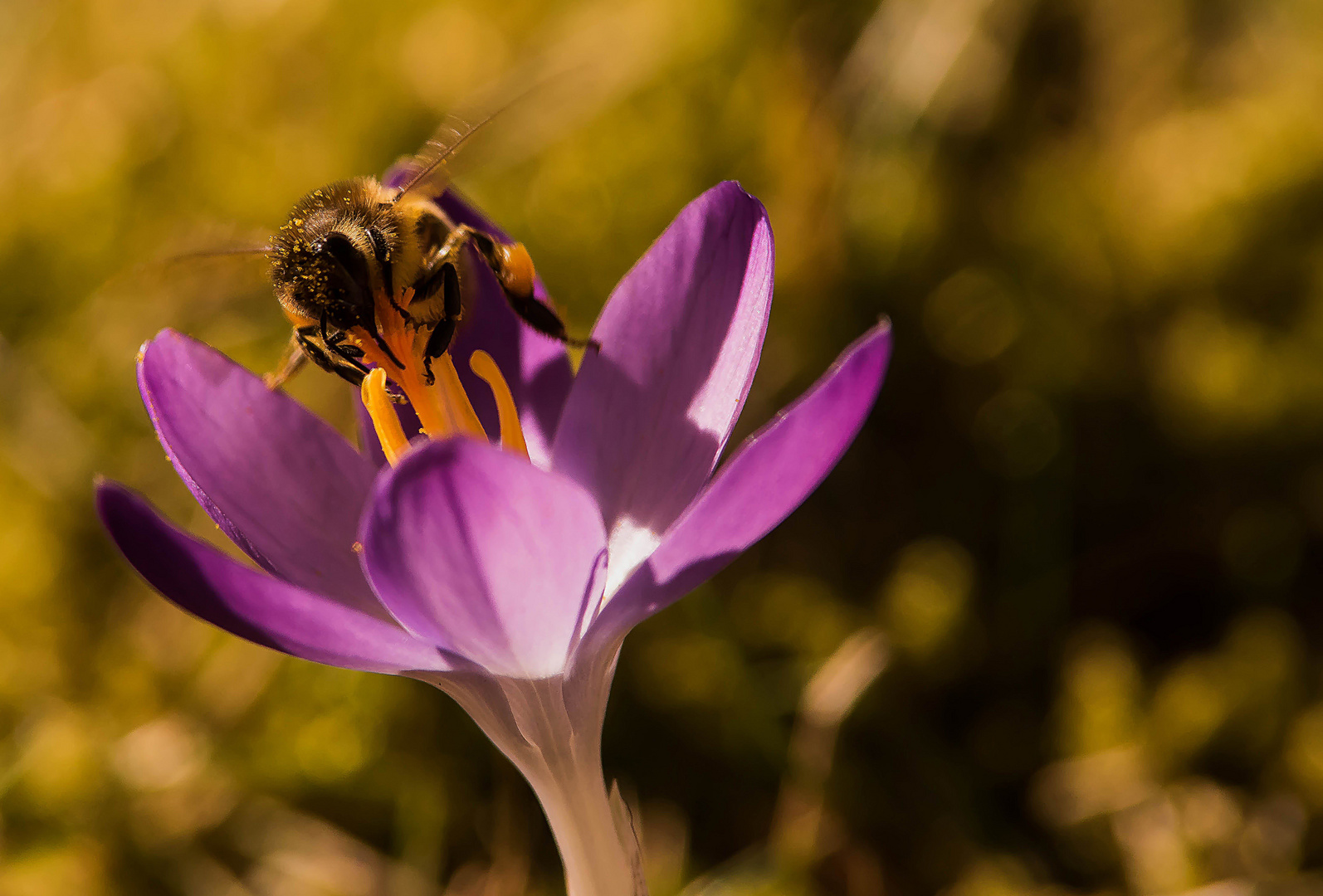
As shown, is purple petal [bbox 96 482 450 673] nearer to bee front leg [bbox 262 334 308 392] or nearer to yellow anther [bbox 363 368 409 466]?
yellow anther [bbox 363 368 409 466]

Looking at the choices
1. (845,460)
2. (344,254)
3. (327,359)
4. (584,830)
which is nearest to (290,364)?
(327,359)

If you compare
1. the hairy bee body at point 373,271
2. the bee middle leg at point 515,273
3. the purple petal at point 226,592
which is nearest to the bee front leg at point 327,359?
the hairy bee body at point 373,271

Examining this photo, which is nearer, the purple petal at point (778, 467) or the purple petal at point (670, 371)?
the purple petal at point (778, 467)

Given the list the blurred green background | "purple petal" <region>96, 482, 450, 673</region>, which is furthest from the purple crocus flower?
the blurred green background

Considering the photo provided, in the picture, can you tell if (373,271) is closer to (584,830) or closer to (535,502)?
(535,502)

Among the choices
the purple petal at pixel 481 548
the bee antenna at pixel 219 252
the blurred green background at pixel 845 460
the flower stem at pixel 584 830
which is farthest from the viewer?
the blurred green background at pixel 845 460

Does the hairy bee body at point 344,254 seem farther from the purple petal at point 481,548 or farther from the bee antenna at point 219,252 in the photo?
the purple petal at point 481,548

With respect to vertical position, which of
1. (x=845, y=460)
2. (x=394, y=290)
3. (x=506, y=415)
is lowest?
(x=845, y=460)
